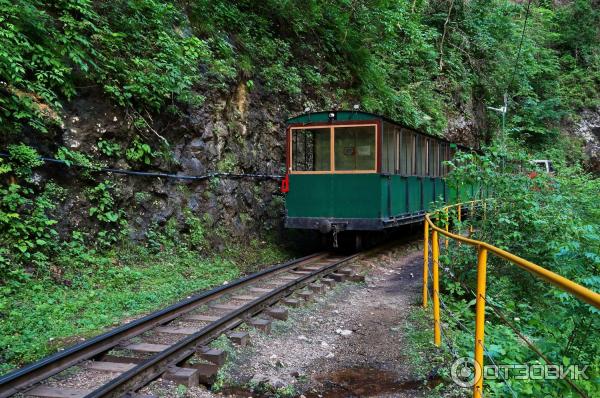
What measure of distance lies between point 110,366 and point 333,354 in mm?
2248

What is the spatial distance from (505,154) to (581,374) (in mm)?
4984

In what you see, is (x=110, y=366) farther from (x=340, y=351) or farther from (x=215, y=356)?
(x=340, y=351)

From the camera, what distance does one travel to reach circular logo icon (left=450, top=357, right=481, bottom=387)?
161 inches

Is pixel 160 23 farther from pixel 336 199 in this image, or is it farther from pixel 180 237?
pixel 336 199

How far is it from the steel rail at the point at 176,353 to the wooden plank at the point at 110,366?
25 cm

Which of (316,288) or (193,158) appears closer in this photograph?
(316,288)

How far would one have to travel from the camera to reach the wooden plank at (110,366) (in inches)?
173

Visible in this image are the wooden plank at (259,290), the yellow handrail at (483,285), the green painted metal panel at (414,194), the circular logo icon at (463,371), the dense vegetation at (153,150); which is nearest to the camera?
the yellow handrail at (483,285)

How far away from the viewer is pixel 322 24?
57.3ft

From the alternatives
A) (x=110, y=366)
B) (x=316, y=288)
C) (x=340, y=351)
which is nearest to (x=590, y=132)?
(x=316, y=288)

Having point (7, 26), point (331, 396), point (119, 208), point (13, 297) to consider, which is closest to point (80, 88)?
point (7, 26)

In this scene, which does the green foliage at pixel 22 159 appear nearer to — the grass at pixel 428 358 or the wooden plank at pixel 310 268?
the wooden plank at pixel 310 268

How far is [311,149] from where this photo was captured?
36.0ft

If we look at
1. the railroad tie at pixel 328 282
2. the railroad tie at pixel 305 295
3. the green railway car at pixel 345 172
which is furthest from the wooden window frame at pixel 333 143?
the railroad tie at pixel 305 295
